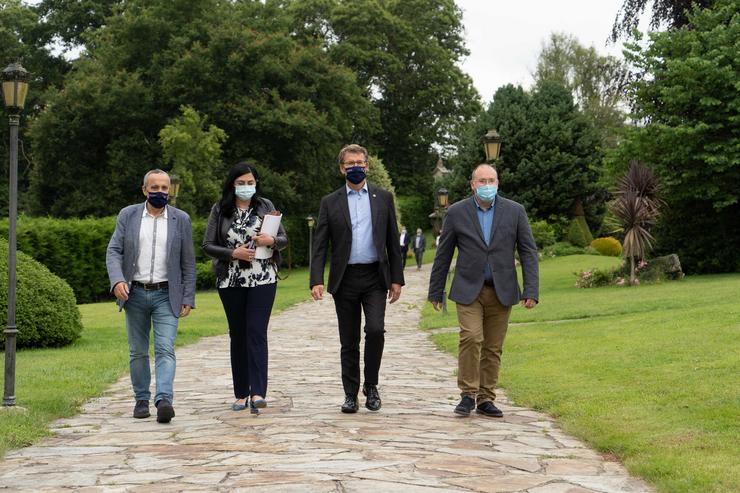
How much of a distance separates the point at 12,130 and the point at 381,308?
12.2ft

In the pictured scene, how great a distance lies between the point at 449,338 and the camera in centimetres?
1616

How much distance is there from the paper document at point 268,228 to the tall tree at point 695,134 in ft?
69.4

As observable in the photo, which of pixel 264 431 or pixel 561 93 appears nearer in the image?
pixel 264 431

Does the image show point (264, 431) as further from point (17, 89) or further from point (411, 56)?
point (411, 56)

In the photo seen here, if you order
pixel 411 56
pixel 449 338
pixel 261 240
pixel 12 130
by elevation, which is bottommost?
pixel 449 338

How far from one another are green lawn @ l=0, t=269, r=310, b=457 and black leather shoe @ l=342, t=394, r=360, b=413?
241cm

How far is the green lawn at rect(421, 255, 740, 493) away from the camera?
6418 mm

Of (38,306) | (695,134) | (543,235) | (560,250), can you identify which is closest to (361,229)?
Result: (38,306)

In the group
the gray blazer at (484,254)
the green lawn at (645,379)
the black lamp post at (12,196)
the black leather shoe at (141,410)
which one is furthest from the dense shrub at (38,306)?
the gray blazer at (484,254)

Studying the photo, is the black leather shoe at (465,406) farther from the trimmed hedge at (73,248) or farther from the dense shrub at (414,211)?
the dense shrub at (414,211)

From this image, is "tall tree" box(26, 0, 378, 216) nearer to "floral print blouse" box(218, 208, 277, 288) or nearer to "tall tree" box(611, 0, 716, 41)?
"tall tree" box(611, 0, 716, 41)

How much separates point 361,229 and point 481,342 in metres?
1.39

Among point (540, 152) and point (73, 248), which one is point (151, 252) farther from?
point (540, 152)

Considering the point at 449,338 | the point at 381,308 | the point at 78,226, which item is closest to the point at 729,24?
the point at 449,338
